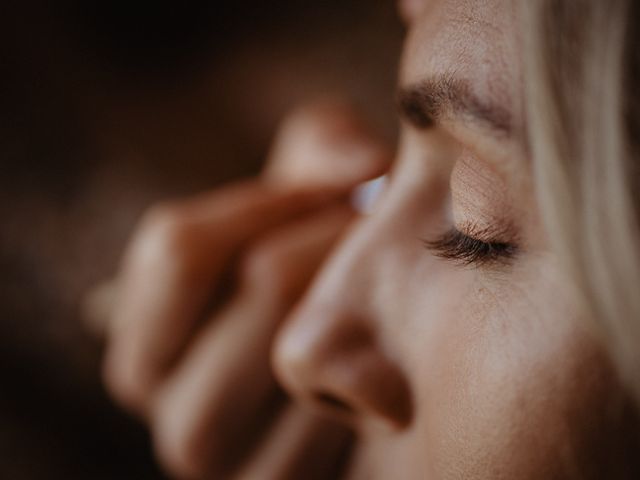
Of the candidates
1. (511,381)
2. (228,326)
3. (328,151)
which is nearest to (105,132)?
(328,151)

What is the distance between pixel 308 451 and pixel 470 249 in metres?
0.25

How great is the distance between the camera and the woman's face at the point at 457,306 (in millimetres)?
223

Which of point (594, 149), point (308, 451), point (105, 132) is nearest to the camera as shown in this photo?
point (594, 149)

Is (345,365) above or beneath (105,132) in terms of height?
beneath

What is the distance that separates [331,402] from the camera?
36cm

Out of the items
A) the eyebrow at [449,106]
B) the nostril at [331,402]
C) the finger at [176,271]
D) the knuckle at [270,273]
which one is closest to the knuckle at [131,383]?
the finger at [176,271]

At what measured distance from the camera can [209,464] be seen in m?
0.48

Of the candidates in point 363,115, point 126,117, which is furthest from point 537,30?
point 126,117

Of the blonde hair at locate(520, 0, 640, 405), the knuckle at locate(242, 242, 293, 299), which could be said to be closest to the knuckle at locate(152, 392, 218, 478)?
the knuckle at locate(242, 242, 293, 299)

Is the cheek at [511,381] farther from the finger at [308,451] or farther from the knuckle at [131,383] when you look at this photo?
the knuckle at [131,383]

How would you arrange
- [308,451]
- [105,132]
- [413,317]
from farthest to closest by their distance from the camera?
[105,132] < [308,451] < [413,317]

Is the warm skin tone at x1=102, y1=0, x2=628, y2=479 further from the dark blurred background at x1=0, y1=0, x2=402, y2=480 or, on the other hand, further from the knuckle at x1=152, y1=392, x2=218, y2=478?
the dark blurred background at x1=0, y1=0, x2=402, y2=480

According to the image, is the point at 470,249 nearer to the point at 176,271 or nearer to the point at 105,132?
the point at 176,271

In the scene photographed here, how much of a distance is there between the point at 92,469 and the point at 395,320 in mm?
634
